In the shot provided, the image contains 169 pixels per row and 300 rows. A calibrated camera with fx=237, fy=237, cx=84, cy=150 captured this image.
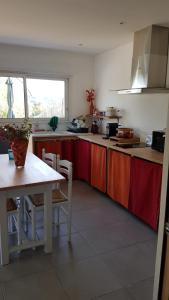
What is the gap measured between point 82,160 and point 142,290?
275cm

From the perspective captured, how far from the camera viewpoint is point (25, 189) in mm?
2143

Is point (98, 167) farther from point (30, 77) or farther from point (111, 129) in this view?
point (30, 77)

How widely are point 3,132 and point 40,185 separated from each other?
0.74 meters

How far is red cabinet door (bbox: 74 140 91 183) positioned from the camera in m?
4.23

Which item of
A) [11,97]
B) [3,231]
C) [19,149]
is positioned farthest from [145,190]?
[11,97]

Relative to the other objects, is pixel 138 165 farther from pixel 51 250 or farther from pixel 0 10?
pixel 0 10

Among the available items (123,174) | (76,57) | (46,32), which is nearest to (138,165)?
(123,174)

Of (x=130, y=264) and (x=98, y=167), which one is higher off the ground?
(x=98, y=167)

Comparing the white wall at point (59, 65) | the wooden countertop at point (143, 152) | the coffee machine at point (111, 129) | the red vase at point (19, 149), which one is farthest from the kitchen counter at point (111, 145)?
the red vase at point (19, 149)

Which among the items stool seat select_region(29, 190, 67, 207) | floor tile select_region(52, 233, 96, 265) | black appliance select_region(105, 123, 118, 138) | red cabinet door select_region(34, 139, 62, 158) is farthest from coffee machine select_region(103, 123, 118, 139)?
floor tile select_region(52, 233, 96, 265)

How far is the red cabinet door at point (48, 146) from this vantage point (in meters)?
4.20

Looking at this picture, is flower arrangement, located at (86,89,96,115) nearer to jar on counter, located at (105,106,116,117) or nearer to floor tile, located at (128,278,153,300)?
jar on counter, located at (105,106,116,117)

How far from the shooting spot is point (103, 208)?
338 cm

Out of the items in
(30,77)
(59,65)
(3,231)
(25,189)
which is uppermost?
(59,65)
